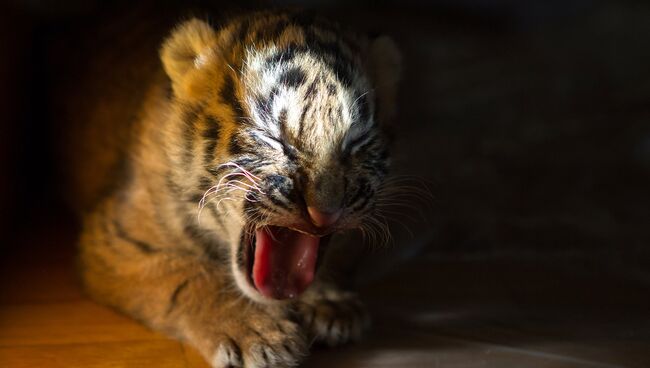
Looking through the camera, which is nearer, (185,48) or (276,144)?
(276,144)

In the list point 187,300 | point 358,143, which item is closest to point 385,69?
point 358,143

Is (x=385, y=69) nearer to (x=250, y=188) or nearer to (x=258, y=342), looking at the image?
(x=250, y=188)

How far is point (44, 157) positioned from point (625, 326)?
4.33 feet

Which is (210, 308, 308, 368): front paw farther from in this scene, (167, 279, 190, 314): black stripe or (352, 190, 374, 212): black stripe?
(352, 190, 374, 212): black stripe

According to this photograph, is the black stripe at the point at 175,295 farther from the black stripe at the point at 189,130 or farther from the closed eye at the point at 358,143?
the closed eye at the point at 358,143

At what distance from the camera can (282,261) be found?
1399 mm

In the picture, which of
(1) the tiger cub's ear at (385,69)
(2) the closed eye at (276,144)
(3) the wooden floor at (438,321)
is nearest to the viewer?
(2) the closed eye at (276,144)

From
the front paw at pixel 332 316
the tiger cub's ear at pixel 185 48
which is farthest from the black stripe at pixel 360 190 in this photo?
the tiger cub's ear at pixel 185 48

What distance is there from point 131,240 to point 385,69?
0.54 meters

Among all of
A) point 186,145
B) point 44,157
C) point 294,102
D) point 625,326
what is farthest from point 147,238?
point 625,326

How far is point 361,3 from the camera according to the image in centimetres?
224

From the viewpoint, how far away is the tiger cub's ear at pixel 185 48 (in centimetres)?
147

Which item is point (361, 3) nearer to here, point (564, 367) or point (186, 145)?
point (186, 145)

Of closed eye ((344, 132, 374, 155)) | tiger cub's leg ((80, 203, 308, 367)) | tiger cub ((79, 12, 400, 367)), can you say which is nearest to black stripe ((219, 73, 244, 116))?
tiger cub ((79, 12, 400, 367))
